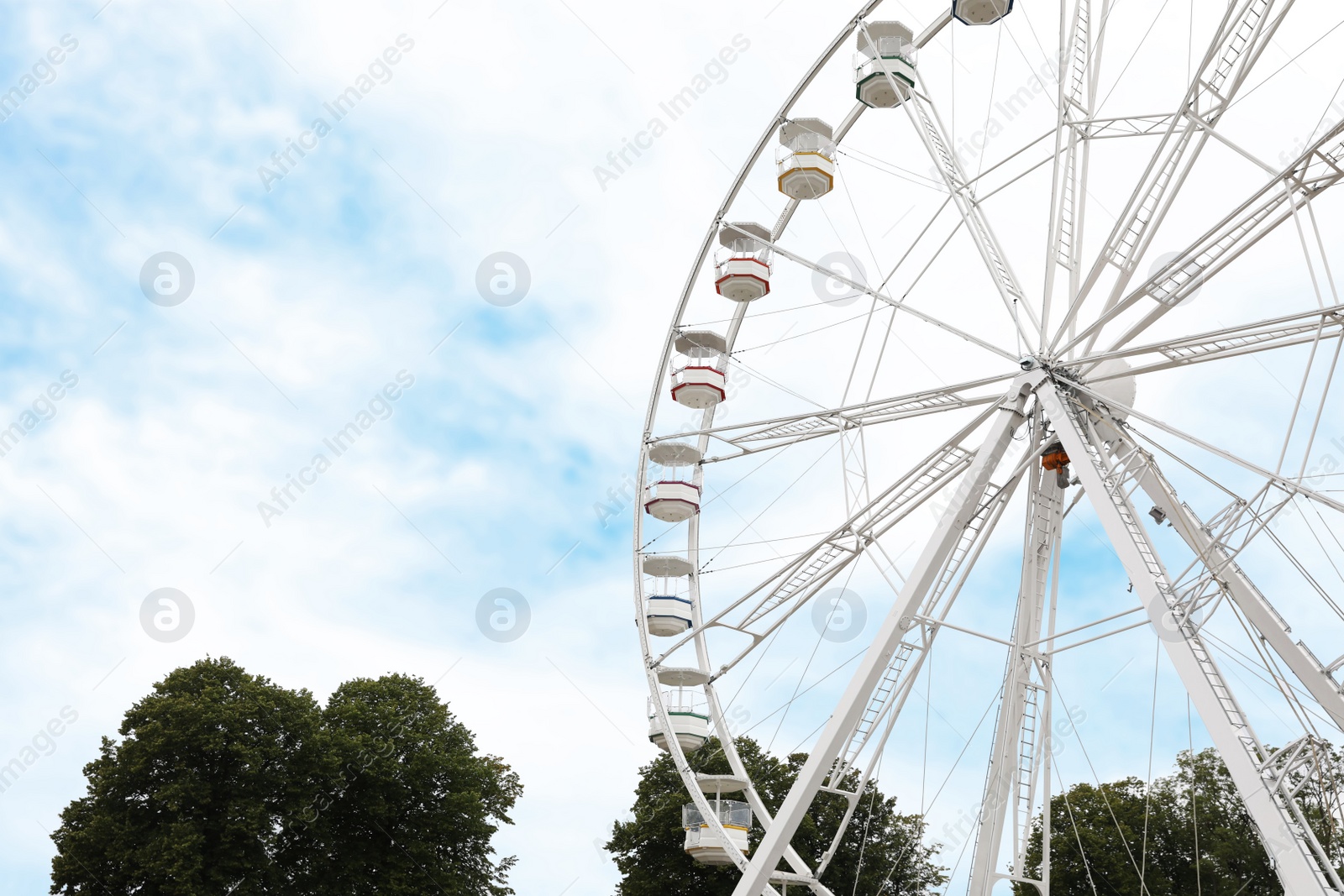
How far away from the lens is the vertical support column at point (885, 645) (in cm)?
2053

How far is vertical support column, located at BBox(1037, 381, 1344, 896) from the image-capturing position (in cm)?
1475

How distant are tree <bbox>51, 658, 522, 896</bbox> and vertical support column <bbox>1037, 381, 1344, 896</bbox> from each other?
26.8 meters

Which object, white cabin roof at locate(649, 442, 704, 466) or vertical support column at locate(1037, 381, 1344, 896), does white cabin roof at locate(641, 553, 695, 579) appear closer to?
white cabin roof at locate(649, 442, 704, 466)

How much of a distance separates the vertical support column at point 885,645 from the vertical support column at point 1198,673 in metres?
1.05

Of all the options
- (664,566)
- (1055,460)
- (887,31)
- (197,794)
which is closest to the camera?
(1055,460)

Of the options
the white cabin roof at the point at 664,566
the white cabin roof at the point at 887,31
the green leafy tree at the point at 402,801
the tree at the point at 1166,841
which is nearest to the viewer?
the white cabin roof at the point at 887,31

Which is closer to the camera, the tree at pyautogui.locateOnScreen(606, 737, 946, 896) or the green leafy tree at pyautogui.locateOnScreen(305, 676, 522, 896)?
the green leafy tree at pyautogui.locateOnScreen(305, 676, 522, 896)

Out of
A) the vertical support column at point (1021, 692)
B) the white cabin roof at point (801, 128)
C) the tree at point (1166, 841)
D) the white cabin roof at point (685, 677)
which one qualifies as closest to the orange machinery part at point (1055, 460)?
the vertical support column at point (1021, 692)

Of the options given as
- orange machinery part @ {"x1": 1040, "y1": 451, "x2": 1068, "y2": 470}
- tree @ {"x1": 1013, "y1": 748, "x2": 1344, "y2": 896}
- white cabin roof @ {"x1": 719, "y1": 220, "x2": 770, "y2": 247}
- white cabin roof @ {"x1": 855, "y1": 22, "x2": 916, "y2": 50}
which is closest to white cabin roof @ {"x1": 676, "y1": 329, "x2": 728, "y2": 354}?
white cabin roof @ {"x1": 719, "y1": 220, "x2": 770, "y2": 247}

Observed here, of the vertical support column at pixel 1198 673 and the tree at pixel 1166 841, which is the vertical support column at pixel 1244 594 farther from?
the tree at pixel 1166 841

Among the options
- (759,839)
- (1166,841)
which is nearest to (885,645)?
(759,839)

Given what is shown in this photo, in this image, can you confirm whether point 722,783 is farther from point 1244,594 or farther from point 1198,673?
point 1198,673

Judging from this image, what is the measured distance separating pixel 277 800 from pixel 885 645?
79.7 ft

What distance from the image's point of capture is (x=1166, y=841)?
4350cm
